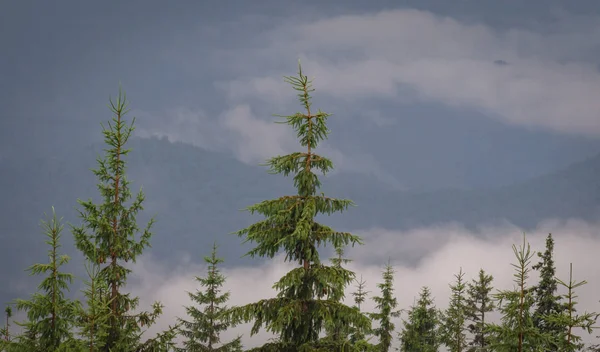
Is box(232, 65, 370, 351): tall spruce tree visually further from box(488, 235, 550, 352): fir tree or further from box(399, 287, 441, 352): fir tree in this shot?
box(399, 287, 441, 352): fir tree

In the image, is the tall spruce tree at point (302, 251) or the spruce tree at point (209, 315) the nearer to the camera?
the tall spruce tree at point (302, 251)

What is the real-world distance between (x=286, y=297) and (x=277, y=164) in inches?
156

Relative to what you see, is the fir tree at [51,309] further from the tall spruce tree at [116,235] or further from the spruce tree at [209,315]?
the spruce tree at [209,315]

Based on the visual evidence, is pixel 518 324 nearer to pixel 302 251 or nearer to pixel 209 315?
pixel 302 251

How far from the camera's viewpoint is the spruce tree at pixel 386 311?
3647 centimetres

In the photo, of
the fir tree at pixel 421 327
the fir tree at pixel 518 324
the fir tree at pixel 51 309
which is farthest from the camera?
the fir tree at pixel 421 327

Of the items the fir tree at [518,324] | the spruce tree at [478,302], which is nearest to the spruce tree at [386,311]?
the spruce tree at [478,302]

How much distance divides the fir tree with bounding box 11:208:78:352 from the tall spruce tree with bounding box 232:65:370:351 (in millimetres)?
5892

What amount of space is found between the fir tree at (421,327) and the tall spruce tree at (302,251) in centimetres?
2357

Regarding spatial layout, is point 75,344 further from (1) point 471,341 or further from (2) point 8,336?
(1) point 471,341

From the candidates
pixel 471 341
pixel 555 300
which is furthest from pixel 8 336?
pixel 471 341

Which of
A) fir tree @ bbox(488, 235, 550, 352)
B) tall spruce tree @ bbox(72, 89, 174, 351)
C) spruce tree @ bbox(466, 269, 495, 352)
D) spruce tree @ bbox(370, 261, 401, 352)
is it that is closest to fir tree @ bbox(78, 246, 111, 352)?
tall spruce tree @ bbox(72, 89, 174, 351)

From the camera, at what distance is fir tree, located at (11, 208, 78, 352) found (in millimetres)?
17359

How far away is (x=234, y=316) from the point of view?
15.8m
